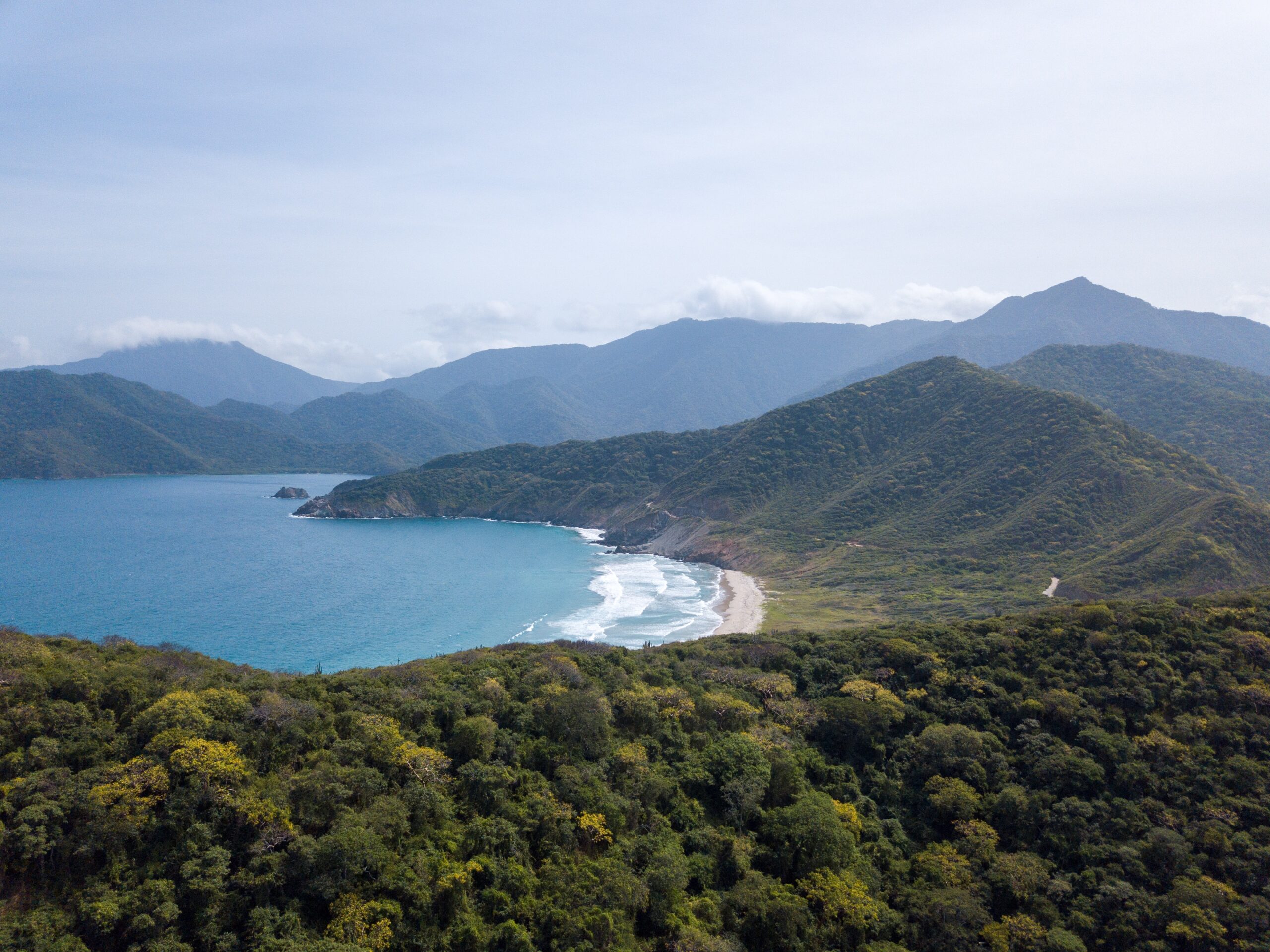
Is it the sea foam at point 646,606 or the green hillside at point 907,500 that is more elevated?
the green hillside at point 907,500

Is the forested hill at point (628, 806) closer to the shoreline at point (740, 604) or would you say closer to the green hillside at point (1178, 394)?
the shoreline at point (740, 604)

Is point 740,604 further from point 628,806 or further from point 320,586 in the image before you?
point 628,806

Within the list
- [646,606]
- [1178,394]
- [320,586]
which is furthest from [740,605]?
[1178,394]

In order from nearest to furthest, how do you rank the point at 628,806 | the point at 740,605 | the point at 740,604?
the point at 628,806
the point at 740,605
the point at 740,604

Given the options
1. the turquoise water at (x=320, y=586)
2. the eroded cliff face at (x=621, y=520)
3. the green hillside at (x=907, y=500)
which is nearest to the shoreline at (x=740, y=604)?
the turquoise water at (x=320, y=586)

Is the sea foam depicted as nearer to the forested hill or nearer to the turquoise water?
the turquoise water

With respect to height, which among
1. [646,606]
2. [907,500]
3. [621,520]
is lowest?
[646,606]

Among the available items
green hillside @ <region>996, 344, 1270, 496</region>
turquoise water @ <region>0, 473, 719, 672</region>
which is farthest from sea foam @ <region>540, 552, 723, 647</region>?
green hillside @ <region>996, 344, 1270, 496</region>
